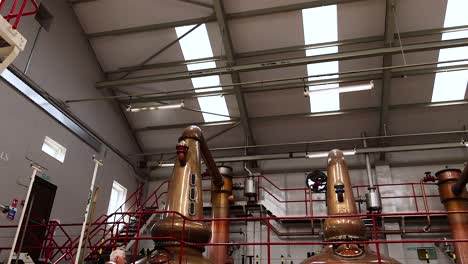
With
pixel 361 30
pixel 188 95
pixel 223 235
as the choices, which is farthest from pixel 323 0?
pixel 223 235

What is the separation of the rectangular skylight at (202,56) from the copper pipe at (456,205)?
7414 mm

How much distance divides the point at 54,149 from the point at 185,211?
5.76 metres

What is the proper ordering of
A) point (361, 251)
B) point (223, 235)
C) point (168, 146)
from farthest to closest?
1. point (168, 146)
2. point (223, 235)
3. point (361, 251)

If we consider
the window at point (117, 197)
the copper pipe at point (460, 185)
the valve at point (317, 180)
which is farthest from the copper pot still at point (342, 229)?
the window at point (117, 197)

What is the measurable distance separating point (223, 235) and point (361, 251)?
526 centimetres

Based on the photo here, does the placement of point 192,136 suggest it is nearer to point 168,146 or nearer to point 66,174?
point 66,174

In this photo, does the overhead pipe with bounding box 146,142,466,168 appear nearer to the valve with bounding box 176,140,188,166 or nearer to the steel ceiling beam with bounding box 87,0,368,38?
the steel ceiling beam with bounding box 87,0,368,38

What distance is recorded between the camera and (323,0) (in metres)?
10.4

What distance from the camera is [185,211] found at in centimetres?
674

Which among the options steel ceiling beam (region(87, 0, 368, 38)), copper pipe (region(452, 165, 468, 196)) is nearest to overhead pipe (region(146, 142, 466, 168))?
copper pipe (region(452, 165, 468, 196))

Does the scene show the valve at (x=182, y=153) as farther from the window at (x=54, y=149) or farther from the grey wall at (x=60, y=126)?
the window at (x=54, y=149)

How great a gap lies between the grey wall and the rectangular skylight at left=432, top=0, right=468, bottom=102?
11.3 m

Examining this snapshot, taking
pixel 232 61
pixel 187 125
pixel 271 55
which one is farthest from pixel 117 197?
pixel 271 55

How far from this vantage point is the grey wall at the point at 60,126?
8836 mm
